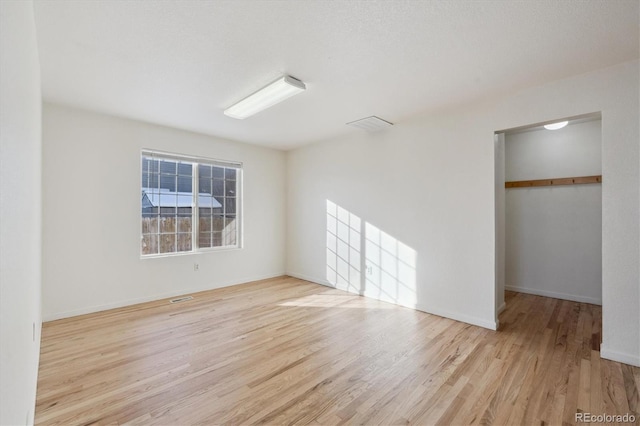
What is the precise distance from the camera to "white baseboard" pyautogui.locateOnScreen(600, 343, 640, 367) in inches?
89.9

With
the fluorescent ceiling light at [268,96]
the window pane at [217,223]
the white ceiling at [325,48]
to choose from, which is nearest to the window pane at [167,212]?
the window pane at [217,223]

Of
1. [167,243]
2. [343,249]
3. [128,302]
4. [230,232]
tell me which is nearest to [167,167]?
[167,243]

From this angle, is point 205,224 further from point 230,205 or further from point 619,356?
point 619,356

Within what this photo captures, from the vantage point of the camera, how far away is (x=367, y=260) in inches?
169

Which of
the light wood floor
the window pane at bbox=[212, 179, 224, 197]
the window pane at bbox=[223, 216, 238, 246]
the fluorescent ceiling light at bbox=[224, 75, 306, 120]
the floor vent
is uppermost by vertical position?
the fluorescent ceiling light at bbox=[224, 75, 306, 120]

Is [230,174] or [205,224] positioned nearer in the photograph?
[205,224]

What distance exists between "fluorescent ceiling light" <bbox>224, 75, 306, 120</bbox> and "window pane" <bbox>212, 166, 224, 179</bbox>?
5.04 feet

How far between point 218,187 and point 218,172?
27 cm

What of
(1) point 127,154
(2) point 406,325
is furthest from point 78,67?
(2) point 406,325

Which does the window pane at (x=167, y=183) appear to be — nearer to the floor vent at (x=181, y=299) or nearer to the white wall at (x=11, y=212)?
the floor vent at (x=181, y=299)

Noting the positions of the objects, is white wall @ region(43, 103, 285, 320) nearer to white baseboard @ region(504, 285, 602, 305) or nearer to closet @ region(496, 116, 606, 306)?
closet @ region(496, 116, 606, 306)

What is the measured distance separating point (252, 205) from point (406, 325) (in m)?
3.38

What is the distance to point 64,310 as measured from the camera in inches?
130

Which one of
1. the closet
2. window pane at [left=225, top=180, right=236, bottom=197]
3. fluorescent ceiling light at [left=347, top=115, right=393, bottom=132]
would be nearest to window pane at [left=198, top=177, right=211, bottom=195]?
window pane at [left=225, top=180, right=236, bottom=197]
